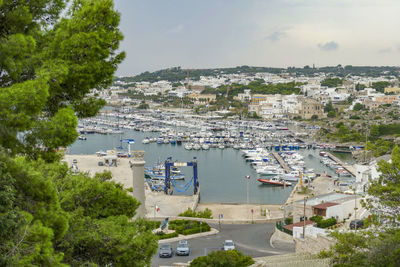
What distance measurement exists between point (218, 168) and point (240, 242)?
21743 mm

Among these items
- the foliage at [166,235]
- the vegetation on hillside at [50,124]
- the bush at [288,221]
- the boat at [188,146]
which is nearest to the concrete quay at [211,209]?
the bush at [288,221]

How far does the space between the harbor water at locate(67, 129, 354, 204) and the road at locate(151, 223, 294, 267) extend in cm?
514

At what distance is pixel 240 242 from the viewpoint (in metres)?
15.5

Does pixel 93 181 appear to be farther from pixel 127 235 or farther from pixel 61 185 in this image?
pixel 127 235

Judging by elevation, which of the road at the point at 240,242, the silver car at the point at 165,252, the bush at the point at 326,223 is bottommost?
the road at the point at 240,242

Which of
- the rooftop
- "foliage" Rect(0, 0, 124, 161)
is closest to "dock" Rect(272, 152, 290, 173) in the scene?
the rooftop

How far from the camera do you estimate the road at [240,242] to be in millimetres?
13523

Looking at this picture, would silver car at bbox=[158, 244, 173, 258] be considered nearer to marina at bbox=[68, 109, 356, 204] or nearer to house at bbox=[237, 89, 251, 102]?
marina at bbox=[68, 109, 356, 204]

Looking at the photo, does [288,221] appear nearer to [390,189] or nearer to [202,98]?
[390,189]

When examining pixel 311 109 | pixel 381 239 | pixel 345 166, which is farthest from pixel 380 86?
pixel 381 239

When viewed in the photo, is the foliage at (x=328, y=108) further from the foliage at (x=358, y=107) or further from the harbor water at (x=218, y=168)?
the harbor water at (x=218, y=168)

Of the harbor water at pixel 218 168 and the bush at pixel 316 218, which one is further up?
the bush at pixel 316 218

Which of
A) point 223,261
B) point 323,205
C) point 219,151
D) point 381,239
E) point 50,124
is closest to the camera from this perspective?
point 50,124

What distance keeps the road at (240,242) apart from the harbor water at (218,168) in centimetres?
514
